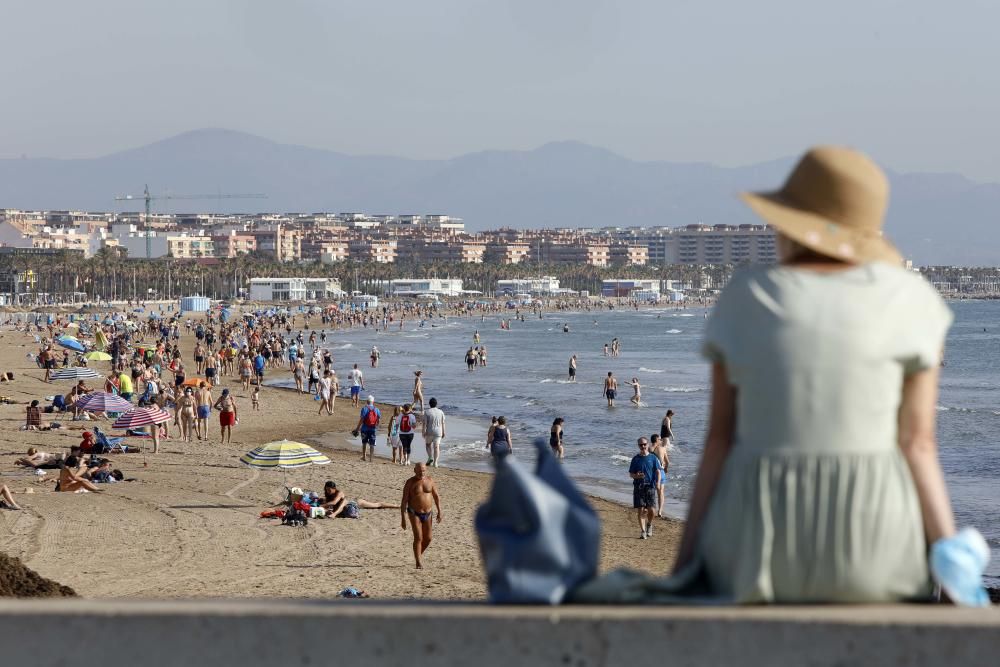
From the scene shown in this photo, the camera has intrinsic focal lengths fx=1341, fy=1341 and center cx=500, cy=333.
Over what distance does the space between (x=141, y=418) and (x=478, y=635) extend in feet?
67.9

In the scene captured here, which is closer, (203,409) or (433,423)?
(433,423)

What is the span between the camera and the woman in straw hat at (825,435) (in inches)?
103

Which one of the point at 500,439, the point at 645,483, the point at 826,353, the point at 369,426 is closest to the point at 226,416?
the point at 369,426

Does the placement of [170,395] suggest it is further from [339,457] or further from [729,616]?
[729,616]

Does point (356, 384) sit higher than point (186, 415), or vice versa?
point (186, 415)

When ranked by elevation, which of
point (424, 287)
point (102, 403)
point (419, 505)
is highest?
point (419, 505)

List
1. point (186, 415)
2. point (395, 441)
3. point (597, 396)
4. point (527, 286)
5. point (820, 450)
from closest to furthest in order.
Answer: point (820, 450) < point (395, 441) < point (186, 415) < point (597, 396) < point (527, 286)

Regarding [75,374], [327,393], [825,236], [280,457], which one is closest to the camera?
[825,236]

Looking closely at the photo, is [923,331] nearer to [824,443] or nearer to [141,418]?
[824,443]

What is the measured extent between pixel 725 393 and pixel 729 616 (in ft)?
1.67

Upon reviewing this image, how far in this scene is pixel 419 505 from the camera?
42.4 feet

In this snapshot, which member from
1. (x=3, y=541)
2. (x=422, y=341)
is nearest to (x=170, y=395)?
(x=3, y=541)

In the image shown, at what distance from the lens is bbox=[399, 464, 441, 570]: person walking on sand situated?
12.7 metres

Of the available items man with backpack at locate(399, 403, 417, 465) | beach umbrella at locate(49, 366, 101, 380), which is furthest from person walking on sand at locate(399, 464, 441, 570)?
beach umbrella at locate(49, 366, 101, 380)
